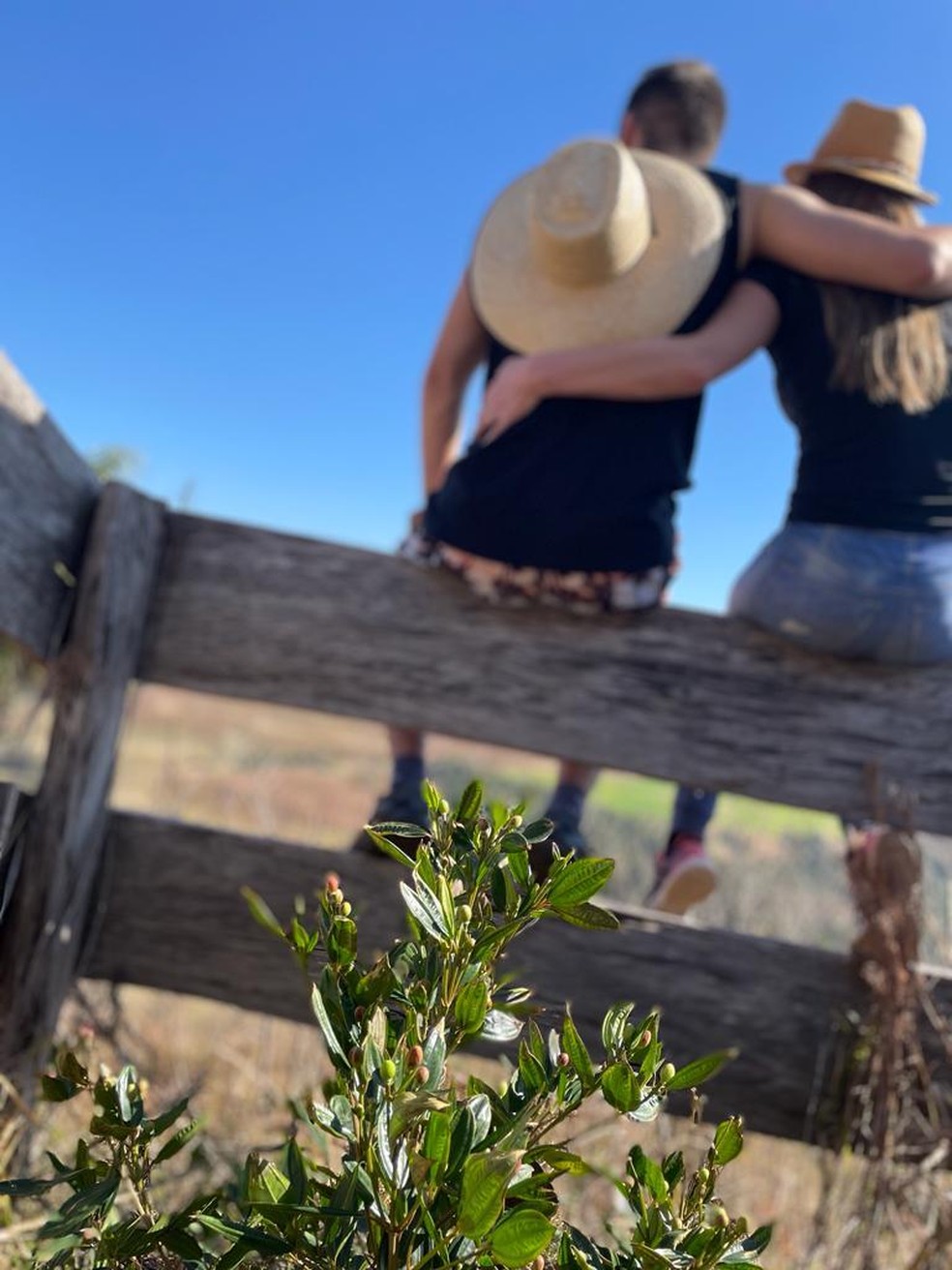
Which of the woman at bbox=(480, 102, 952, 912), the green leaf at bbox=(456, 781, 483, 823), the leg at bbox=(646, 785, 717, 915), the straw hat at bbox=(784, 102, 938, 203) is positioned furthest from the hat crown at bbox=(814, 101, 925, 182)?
the green leaf at bbox=(456, 781, 483, 823)

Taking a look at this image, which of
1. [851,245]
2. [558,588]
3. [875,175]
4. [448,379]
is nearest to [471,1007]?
[558,588]

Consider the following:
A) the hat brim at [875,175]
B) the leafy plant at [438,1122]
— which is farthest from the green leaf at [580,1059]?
the hat brim at [875,175]

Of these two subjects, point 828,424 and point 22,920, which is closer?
point 22,920

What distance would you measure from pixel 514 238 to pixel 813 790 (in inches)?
49.6

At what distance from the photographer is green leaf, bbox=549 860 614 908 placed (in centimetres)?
71

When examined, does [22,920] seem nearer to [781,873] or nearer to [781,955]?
[781,955]

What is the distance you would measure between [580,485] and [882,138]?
1081 millimetres

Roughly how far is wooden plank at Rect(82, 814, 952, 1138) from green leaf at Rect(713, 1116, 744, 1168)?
1214mm

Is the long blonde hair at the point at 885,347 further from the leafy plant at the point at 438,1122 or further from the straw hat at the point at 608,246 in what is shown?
the leafy plant at the point at 438,1122

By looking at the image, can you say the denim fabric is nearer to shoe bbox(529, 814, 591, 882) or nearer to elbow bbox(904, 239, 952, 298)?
shoe bbox(529, 814, 591, 882)

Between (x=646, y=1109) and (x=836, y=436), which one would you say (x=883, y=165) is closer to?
(x=836, y=436)

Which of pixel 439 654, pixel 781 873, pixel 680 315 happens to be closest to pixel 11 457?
pixel 439 654

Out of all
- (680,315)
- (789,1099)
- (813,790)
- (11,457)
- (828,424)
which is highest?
(680,315)

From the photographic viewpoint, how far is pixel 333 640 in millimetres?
2080
